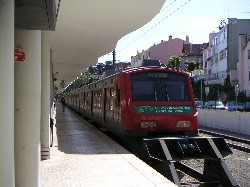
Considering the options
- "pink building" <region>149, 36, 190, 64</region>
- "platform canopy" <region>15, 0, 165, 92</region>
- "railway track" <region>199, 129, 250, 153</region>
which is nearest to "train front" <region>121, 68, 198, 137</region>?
"platform canopy" <region>15, 0, 165, 92</region>

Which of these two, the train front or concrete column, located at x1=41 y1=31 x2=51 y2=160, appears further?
the train front

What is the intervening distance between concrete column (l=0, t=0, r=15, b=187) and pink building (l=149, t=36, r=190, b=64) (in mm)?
96147

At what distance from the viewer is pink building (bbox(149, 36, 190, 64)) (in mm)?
100125

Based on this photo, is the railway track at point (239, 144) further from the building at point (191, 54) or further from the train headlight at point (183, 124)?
the building at point (191, 54)

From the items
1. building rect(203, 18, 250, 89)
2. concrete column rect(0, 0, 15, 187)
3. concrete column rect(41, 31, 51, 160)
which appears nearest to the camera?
concrete column rect(0, 0, 15, 187)

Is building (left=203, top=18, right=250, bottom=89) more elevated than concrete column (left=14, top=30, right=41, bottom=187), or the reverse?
building (left=203, top=18, right=250, bottom=89)

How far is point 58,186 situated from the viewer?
22.0 ft

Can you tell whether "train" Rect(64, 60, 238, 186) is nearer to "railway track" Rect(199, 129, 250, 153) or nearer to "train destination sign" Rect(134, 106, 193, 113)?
"train destination sign" Rect(134, 106, 193, 113)

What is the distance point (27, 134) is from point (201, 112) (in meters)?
24.7

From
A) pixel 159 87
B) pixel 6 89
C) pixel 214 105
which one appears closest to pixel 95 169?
pixel 6 89

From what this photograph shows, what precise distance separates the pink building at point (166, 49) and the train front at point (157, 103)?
87173 millimetres

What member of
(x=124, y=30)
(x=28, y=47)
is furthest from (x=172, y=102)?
(x=28, y=47)

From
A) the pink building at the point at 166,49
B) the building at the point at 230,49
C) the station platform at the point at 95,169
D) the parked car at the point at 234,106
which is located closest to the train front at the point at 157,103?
the station platform at the point at 95,169

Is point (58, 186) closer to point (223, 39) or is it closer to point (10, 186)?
point (10, 186)
